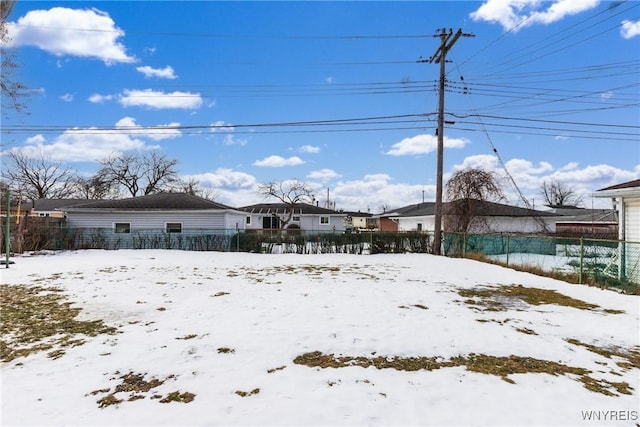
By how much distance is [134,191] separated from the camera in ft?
139

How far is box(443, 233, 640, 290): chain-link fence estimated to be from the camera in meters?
9.91

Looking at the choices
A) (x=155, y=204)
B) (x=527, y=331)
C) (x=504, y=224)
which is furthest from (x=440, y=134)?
(x=155, y=204)

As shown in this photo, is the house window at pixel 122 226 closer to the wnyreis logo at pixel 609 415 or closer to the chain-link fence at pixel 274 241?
the chain-link fence at pixel 274 241

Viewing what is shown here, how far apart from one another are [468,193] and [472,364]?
19.4 metres

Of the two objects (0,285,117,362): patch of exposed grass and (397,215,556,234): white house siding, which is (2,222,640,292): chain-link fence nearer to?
(397,215,556,234): white house siding

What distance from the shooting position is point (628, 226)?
10.8 metres

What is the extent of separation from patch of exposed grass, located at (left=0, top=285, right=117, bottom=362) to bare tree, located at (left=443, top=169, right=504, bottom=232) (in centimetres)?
2027

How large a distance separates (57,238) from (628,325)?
67.4ft

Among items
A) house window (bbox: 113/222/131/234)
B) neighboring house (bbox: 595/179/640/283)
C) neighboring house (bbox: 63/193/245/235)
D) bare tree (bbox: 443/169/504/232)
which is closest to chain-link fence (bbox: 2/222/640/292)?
neighboring house (bbox: 63/193/245/235)

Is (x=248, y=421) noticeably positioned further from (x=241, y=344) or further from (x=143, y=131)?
(x=143, y=131)

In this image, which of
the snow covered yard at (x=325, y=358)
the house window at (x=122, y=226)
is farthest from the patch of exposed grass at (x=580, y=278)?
the house window at (x=122, y=226)

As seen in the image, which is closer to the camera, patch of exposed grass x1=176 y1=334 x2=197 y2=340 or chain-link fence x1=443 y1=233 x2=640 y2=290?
patch of exposed grass x1=176 y1=334 x2=197 y2=340

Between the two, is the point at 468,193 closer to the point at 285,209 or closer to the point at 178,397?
the point at 285,209

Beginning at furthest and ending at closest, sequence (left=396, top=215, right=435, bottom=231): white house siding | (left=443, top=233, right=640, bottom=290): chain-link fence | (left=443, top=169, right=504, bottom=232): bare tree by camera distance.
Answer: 1. (left=396, top=215, right=435, bottom=231): white house siding
2. (left=443, top=169, right=504, bottom=232): bare tree
3. (left=443, top=233, right=640, bottom=290): chain-link fence
